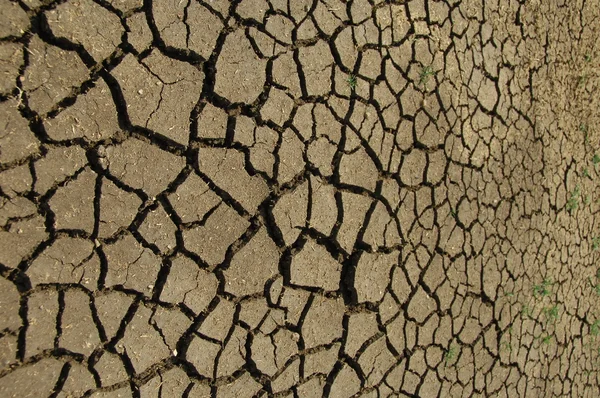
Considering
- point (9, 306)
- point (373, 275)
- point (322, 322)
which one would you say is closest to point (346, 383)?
point (322, 322)

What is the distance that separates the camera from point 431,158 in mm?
3305

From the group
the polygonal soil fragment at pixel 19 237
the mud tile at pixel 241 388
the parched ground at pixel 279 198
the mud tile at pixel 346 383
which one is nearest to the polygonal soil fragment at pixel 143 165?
the parched ground at pixel 279 198

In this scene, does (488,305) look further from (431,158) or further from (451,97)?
(451,97)

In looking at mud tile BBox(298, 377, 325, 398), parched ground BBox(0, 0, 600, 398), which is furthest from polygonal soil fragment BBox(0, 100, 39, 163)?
mud tile BBox(298, 377, 325, 398)

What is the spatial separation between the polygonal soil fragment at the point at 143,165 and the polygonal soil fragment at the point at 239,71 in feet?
1.23

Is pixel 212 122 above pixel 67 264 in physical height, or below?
above

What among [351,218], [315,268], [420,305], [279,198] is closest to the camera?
[279,198]

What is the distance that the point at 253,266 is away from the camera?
269cm

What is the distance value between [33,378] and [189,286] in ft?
2.09

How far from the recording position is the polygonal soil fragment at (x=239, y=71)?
2.65 metres

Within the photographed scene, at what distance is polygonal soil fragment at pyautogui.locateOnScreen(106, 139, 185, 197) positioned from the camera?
238 centimetres

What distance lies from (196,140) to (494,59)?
1.96 meters

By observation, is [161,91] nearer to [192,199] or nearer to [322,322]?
[192,199]

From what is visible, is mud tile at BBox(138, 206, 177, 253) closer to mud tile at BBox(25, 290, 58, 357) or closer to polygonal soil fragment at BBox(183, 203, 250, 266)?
polygonal soil fragment at BBox(183, 203, 250, 266)
